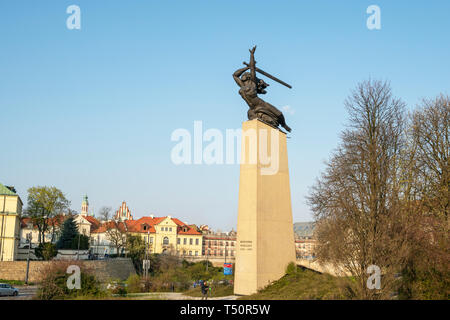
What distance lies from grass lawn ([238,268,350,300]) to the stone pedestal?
730 mm

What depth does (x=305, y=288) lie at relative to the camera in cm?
2245

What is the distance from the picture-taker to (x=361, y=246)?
749 inches

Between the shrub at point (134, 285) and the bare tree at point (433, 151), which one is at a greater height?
the bare tree at point (433, 151)

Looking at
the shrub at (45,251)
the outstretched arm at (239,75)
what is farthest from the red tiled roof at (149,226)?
the outstretched arm at (239,75)

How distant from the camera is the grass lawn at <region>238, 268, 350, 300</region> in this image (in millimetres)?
20080

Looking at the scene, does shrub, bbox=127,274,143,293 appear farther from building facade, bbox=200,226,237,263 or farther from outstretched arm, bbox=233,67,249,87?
Result: building facade, bbox=200,226,237,263

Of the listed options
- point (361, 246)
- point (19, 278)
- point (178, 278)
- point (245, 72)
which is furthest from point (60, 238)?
point (361, 246)

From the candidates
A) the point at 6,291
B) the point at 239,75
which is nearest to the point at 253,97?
the point at 239,75

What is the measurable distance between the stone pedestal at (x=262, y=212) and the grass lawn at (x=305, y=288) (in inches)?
28.8

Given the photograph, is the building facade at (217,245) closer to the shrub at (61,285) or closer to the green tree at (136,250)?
the green tree at (136,250)

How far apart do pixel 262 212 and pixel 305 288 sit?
15.3 ft

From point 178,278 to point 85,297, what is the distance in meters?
19.0

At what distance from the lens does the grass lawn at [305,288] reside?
65.9ft

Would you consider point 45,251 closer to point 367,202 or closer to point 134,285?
point 134,285
